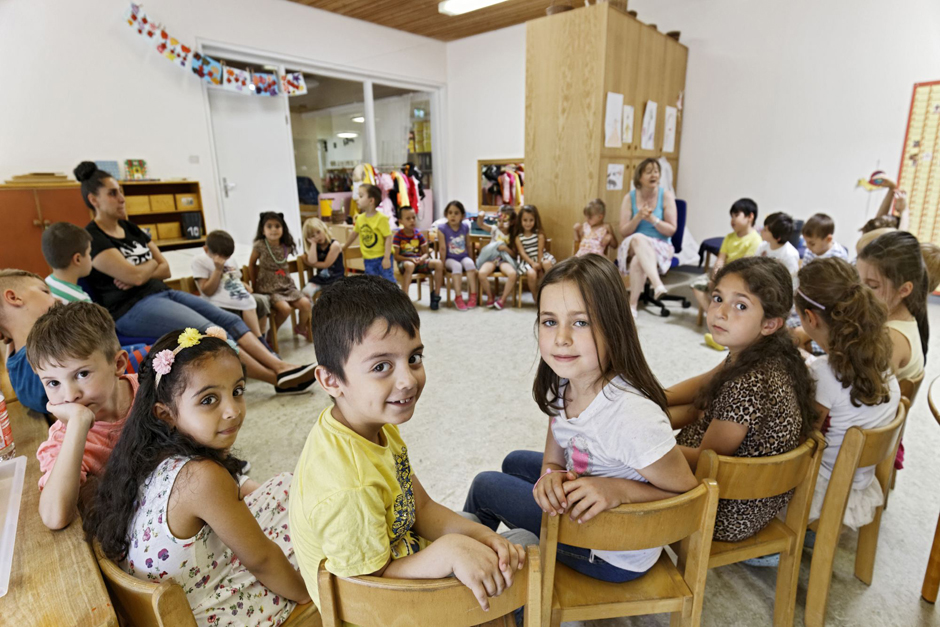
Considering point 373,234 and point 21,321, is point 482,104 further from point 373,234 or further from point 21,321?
point 21,321

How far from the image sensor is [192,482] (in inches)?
34.8

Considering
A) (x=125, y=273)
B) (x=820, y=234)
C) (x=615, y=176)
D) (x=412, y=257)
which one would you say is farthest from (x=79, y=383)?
(x=615, y=176)

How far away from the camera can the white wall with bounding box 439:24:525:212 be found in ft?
22.0

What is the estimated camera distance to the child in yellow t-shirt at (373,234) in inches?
164

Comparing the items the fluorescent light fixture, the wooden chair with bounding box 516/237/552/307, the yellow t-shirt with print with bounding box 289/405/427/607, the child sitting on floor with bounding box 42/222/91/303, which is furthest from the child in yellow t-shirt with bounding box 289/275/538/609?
the fluorescent light fixture

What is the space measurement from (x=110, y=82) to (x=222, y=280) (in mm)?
2884

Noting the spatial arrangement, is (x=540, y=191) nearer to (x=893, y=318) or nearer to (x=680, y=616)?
(x=893, y=318)

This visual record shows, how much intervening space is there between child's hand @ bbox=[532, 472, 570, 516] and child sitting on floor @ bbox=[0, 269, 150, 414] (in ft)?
3.91

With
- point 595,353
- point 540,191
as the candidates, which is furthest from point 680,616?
point 540,191

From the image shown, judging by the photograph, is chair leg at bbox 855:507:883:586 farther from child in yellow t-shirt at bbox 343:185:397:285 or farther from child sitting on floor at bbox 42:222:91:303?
child in yellow t-shirt at bbox 343:185:397:285

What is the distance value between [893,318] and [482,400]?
1.73 meters

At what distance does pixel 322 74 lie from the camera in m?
6.12

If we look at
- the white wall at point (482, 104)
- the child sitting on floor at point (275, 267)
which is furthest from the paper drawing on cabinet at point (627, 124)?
the child sitting on floor at point (275, 267)

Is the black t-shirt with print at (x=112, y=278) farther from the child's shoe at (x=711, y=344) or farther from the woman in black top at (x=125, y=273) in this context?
the child's shoe at (x=711, y=344)
